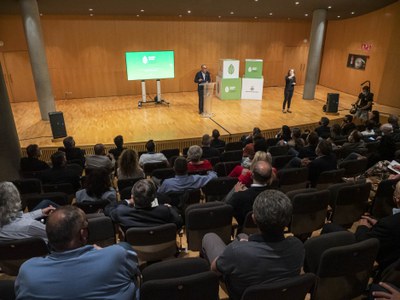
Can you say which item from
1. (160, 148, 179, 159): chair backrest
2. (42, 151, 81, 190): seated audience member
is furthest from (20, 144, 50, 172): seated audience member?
(160, 148, 179, 159): chair backrest

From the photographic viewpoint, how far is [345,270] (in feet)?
7.22

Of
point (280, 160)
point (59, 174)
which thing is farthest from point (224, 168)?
point (59, 174)

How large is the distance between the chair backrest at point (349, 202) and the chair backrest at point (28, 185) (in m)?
3.87

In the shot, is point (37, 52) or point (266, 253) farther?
point (37, 52)

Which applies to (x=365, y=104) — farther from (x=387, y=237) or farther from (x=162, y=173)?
(x=387, y=237)

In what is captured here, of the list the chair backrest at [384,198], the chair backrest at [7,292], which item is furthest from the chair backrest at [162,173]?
the chair backrest at [7,292]

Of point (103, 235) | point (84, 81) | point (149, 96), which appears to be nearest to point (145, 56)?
point (149, 96)

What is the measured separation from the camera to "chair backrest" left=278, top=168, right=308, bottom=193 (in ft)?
13.7

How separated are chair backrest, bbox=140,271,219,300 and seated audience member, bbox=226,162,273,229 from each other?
125 centimetres

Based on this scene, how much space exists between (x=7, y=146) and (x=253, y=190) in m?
4.99

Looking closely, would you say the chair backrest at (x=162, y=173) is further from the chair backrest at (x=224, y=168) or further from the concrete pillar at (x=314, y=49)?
the concrete pillar at (x=314, y=49)

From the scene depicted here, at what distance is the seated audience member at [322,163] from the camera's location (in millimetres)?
4418

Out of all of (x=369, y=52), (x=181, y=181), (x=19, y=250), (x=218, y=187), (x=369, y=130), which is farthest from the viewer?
(x=369, y=52)

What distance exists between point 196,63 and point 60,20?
593 cm
